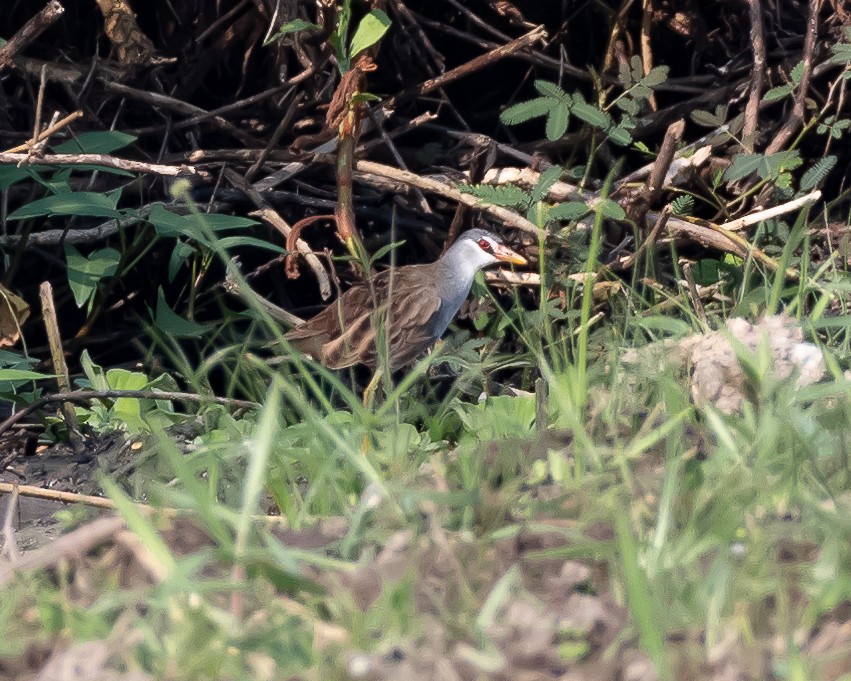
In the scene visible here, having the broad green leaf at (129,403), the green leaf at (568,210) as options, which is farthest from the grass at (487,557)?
the green leaf at (568,210)

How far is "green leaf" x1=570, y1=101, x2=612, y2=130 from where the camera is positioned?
428 cm

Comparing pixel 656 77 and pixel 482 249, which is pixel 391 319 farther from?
pixel 656 77

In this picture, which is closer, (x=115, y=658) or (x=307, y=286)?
(x=115, y=658)

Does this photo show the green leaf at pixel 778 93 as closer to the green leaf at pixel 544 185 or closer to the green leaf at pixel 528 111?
the green leaf at pixel 528 111

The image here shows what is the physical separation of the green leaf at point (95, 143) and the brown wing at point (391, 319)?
0.84m

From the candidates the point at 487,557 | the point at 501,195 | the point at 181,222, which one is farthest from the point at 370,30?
the point at 487,557

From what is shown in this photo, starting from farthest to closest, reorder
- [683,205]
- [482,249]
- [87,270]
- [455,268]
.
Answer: [482,249], [455,268], [683,205], [87,270]

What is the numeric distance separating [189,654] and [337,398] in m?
2.75

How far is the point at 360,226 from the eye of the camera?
4926 mm

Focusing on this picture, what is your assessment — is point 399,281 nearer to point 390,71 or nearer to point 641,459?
point 390,71

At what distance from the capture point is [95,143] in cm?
397

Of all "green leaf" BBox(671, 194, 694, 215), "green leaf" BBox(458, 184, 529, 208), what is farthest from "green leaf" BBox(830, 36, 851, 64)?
"green leaf" BBox(458, 184, 529, 208)

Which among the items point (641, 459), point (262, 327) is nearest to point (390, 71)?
point (262, 327)

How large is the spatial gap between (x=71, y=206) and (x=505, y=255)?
1698mm
